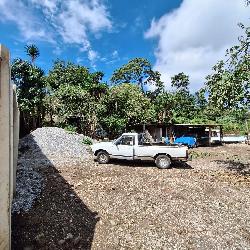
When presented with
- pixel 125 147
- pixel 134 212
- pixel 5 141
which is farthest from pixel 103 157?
pixel 5 141

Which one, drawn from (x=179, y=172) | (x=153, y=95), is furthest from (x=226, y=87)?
(x=153, y=95)

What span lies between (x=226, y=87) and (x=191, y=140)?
55.5 ft

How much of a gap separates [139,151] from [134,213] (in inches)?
277

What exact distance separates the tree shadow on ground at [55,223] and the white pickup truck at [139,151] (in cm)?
572

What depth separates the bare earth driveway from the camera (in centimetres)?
728

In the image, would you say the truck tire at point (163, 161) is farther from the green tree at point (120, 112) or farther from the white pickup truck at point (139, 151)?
the green tree at point (120, 112)

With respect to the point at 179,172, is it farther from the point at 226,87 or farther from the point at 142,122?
the point at 142,122

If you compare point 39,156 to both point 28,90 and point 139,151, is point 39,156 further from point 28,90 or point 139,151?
point 28,90

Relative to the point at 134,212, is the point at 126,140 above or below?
above

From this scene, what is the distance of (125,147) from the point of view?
16.0 m

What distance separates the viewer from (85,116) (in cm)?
2917

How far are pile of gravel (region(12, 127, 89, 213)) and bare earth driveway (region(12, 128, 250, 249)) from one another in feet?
1.04

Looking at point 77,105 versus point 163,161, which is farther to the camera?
point 77,105

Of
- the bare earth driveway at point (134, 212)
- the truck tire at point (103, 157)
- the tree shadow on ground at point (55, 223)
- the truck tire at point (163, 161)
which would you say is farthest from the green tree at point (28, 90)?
the tree shadow on ground at point (55, 223)
